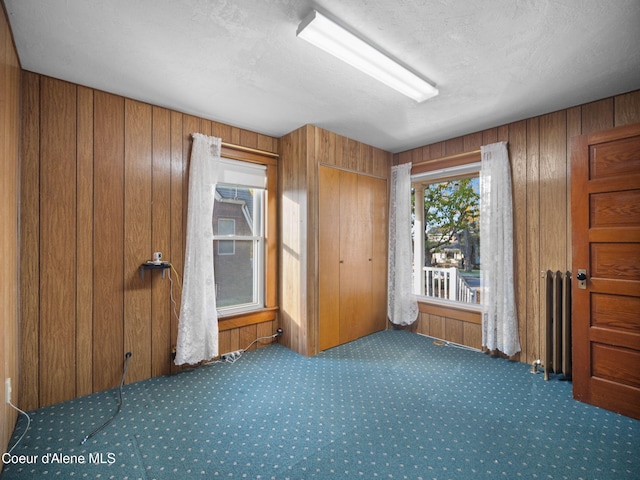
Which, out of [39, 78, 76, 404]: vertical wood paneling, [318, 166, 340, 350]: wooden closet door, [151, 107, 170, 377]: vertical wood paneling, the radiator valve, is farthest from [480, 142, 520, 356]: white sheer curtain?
[39, 78, 76, 404]: vertical wood paneling

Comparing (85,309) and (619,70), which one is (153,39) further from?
(619,70)

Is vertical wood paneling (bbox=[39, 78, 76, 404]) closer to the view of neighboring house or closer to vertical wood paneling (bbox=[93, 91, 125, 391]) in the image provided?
vertical wood paneling (bbox=[93, 91, 125, 391])

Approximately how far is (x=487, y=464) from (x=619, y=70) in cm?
287

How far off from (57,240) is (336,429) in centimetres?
251

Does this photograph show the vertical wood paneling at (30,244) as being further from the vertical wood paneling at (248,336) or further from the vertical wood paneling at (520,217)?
the vertical wood paneling at (520,217)

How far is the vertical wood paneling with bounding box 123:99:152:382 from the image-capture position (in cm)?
269

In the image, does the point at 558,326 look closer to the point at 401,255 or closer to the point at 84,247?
the point at 401,255

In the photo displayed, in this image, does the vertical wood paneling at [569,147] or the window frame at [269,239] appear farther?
the window frame at [269,239]

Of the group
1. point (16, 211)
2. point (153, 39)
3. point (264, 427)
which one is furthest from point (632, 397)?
point (16, 211)

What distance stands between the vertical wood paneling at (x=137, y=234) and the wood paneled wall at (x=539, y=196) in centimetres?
358

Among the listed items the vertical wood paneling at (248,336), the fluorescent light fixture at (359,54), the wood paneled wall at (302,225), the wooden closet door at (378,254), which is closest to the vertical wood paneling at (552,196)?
the fluorescent light fixture at (359,54)

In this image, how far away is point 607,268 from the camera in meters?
2.33

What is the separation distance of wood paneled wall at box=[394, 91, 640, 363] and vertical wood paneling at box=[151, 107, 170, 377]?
3.42 m

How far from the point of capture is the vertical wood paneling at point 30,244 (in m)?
2.24
